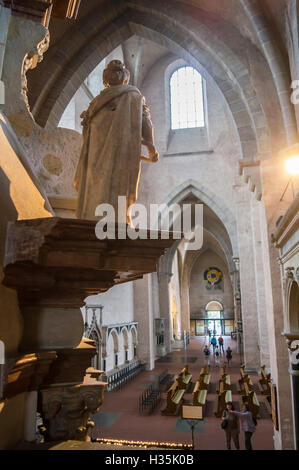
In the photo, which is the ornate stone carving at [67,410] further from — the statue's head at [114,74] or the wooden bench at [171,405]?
the wooden bench at [171,405]

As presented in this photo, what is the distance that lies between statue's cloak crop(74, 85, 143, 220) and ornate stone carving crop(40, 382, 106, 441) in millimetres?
1098

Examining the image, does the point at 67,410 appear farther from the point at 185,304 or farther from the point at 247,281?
the point at 185,304

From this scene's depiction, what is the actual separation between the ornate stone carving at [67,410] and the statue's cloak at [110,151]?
1.10 metres

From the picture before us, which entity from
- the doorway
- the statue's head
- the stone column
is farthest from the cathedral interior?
the doorway

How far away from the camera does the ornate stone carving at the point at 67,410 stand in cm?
221

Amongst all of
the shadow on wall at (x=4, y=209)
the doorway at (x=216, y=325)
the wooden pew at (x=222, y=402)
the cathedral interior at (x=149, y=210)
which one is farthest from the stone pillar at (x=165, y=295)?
the shadow on wall at (x=4, y=209)

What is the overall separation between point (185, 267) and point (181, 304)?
348cm

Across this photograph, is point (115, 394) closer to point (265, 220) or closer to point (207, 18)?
point (265, 220)

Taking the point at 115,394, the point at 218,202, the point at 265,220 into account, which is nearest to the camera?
the point at 265,220

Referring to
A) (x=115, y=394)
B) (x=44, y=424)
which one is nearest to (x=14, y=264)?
(x=44, y=424)

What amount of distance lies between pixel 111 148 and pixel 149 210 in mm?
16552

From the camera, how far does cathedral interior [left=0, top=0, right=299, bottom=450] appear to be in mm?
1899
